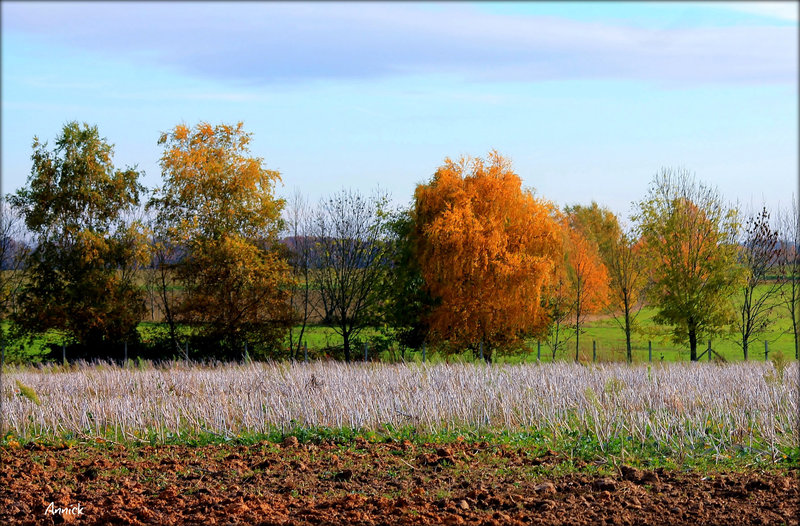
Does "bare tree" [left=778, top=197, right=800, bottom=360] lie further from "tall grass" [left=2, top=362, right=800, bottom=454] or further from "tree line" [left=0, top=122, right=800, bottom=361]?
"tall grass" [left=2, top=362, right=800, bottom=454]

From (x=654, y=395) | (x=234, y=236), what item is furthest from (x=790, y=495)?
(x=234, y=236)

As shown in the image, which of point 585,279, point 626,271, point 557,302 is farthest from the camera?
point 585,279

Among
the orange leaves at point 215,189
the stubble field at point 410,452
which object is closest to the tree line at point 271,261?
the orange leaves at point 215,189

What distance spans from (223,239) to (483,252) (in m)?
9.58

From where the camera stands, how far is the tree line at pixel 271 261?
27.3 metres

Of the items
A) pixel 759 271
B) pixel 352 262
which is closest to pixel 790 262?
pixel 759 271

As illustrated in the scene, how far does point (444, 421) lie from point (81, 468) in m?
4.58

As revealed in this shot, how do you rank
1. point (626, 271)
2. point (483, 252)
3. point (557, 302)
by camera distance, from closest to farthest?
point (483, 252) → point (557, 302) → point (626, 271)

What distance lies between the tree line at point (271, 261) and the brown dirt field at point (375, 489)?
18.4 m

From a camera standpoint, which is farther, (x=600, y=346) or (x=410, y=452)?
(x=600, y=346)

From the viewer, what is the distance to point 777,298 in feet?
100

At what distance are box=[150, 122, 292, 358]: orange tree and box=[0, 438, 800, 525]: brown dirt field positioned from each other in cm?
1865

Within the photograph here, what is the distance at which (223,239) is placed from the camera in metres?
27.8

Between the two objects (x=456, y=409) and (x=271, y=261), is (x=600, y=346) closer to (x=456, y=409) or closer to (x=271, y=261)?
(x=271, y=261)
